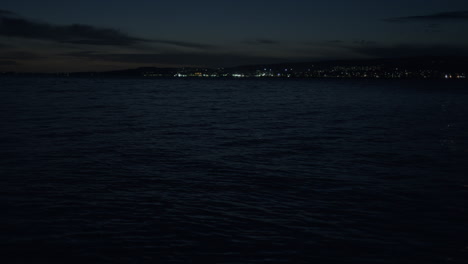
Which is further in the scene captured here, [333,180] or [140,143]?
[140,143]

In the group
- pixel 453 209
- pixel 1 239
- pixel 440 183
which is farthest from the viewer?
pixel 440 183

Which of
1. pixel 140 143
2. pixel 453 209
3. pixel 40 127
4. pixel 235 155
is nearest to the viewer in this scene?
pixel 453 209

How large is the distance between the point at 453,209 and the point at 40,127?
86.0ft

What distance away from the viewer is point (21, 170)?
54.3 feet

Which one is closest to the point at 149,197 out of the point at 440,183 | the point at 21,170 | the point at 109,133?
the point at 21,170

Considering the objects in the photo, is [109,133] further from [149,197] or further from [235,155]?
[149,197]

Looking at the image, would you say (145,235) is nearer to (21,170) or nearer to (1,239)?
(1,239)

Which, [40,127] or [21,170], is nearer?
[21,170]

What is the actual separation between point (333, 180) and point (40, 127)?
22.0 m

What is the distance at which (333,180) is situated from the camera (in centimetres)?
1573

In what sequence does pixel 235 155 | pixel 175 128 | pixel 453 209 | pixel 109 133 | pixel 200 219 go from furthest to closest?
pixel 175 128
pixel 109 133
pixel 235 155
pixel 453 209
pixel 200 219

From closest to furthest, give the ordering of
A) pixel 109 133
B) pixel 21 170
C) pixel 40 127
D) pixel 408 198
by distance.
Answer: pixel 408 198, pixel 21 170, pixel 109 133, pixel 40 127

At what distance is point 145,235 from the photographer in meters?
10.3

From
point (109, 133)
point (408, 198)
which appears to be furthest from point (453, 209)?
point (109, 133)
